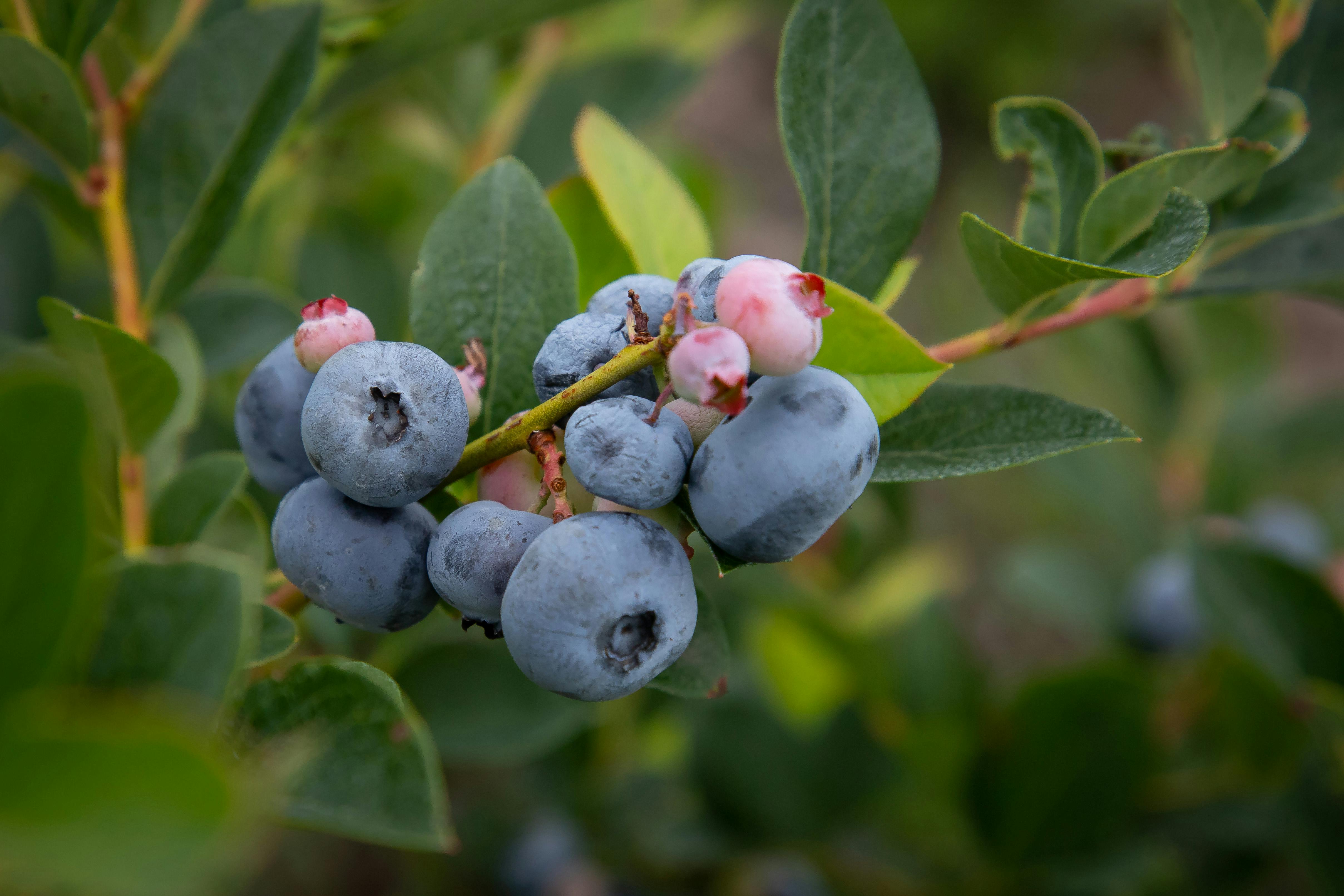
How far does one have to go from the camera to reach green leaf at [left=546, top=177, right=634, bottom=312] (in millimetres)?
980

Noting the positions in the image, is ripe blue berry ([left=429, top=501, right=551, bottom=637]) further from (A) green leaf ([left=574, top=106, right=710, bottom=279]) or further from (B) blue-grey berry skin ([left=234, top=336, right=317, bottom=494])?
(A) green leaf ([left=574, top=106, right=710, bottom=279])

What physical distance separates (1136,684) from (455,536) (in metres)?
1.07

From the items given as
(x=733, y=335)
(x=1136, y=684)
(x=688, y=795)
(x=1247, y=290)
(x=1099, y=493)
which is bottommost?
(x=688, y=795)

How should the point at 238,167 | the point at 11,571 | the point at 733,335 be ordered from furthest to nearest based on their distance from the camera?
the point at 238,167 → the point at 733,335 → the point at 11,571

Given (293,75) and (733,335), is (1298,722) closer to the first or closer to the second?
(733,335)

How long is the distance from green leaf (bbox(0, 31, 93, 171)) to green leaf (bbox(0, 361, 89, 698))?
0.57m

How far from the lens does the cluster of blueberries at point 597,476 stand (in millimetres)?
545

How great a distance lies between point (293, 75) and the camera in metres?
0.95

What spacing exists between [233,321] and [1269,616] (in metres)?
1.35

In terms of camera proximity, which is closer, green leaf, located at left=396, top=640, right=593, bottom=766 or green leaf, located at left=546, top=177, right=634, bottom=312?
green leaf, located at left=546, top=177, right=634, bottom=312

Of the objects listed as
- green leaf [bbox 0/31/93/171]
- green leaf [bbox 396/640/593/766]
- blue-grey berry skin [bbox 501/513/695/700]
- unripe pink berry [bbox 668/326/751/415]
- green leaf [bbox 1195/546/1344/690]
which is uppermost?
green leaf [bbox 0/31/93/171]

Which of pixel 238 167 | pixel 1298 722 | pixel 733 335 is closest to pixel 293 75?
pixel 238 167

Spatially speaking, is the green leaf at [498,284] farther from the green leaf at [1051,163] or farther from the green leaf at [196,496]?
the green leaf at [1051,163]

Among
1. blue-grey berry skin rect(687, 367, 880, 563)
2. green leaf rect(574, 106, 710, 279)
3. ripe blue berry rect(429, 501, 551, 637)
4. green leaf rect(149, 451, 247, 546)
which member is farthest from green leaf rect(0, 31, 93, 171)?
blue-grey berry skin rect(687, 367, 880, 563)
